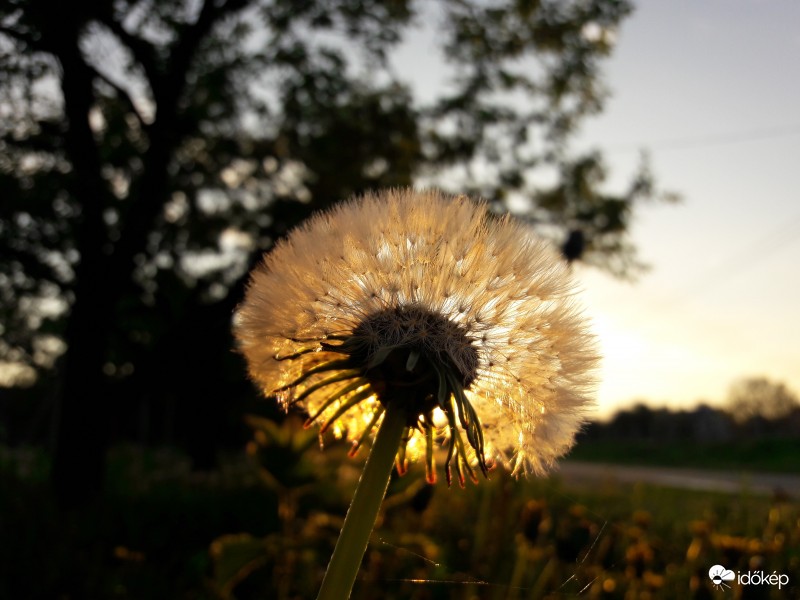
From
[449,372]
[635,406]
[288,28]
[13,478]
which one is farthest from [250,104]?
[635,406]

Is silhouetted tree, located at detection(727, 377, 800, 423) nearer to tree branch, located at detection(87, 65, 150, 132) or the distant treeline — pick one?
the distant treeline

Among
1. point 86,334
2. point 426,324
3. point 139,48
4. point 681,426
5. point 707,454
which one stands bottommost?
point 426,324

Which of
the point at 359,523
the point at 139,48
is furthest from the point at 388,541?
the point at 139,48

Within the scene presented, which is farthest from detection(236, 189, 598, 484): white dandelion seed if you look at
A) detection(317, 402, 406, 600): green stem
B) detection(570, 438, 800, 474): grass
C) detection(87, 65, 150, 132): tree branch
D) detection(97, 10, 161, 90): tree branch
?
detection(570, 438, 800, 474): grass

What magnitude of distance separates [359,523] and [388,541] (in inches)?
8.5

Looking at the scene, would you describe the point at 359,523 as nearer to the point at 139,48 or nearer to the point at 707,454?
the point at 139,48

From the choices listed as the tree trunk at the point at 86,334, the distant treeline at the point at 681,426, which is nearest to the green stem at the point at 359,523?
the tree trunk at the point at 86,334

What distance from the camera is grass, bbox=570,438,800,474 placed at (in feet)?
63.8

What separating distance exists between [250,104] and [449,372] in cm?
934

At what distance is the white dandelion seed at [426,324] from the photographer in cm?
91

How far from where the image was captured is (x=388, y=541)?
941mm

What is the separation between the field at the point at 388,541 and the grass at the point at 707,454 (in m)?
13.8

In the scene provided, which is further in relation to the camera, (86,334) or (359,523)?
(86,334)

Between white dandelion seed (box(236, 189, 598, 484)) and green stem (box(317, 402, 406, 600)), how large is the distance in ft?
0.37
